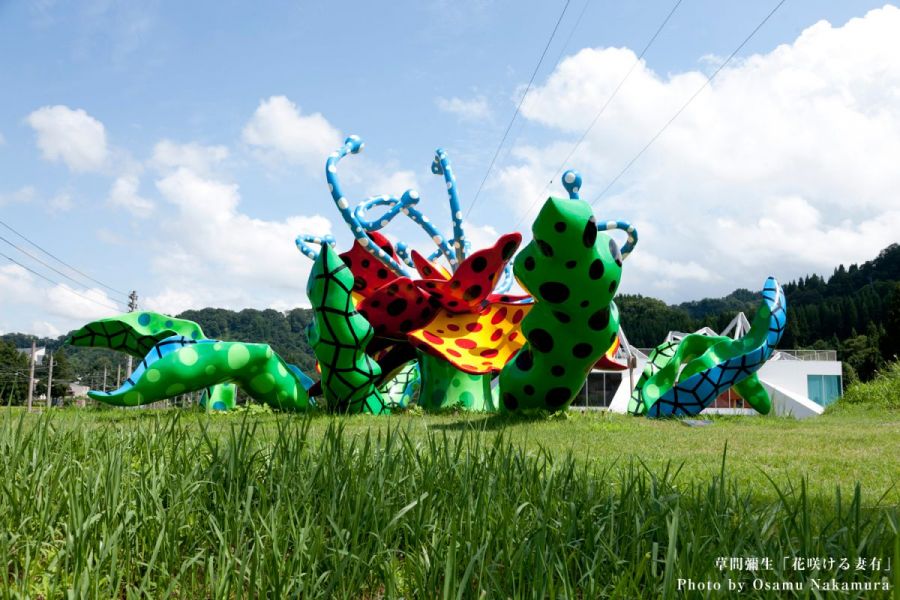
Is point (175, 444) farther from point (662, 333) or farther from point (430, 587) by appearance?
point (662, 333)

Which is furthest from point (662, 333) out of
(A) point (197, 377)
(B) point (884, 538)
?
(B) point (884, 538)

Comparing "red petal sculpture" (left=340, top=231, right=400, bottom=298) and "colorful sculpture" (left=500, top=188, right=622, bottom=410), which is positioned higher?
"red petal sculpture" (left=340, top=231, right=400, bottom=298)

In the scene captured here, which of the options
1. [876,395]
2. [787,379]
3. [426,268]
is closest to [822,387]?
[787,379]

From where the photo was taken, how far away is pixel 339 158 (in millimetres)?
11141

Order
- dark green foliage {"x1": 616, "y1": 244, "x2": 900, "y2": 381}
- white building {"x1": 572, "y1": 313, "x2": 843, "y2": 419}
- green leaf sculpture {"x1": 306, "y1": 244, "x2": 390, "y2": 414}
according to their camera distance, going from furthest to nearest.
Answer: dark green foliage {"x1": 616, "y1": 244, "x2": 900, "y2": 381}
white building {"x1": 572, "y1": 313, "x2": 843, "y2": 419}
green leaf sculpture {"x1": 306, "y1": 244, "x2": 390, "y2": 414}

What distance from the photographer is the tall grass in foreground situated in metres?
1.98

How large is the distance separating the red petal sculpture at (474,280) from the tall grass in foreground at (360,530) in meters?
7.42

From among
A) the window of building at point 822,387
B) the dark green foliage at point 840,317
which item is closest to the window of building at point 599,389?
the window of building at point 822,387

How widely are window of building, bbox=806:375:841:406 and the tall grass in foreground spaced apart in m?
29.5

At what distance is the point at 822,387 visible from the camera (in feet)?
96.0

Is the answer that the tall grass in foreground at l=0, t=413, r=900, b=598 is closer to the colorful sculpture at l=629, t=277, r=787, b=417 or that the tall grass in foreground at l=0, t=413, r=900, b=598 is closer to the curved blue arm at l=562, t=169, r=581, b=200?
the curved blue arm at l=562, t=169, r=581, b=200

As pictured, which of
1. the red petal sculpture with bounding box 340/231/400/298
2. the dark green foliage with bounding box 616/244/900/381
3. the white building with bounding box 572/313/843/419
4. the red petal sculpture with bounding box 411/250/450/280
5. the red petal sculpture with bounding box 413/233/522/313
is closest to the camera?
the red petal sculpture with bounding box 413/233/522/313

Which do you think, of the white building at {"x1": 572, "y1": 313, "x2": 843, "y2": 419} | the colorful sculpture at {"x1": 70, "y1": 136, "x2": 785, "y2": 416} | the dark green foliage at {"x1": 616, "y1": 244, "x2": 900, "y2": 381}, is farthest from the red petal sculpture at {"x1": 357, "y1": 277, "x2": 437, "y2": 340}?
the dark green foliage at {"x1": 616, "y1": 244, "x2": 900, "y2": 381}

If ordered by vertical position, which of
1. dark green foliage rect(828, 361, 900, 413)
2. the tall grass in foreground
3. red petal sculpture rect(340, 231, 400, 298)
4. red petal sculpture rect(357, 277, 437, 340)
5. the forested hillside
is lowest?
the tall grass in foreground
